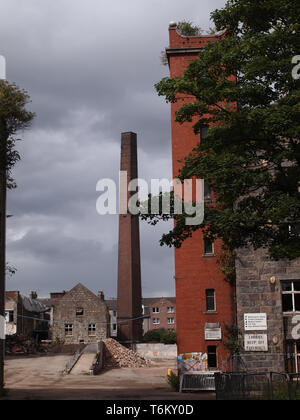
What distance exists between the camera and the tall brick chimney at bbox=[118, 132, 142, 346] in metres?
62.1

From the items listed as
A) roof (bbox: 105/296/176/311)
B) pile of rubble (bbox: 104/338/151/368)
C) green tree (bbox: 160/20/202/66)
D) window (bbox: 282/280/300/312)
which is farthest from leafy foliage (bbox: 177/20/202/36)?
roof (bbox: 105/296/176/311)

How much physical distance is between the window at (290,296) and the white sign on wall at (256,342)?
1891 millimetres

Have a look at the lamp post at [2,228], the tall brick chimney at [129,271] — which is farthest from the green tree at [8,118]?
the tall brick chimney at [129,271]

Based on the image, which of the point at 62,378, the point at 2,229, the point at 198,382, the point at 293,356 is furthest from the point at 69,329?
the point at 2,229

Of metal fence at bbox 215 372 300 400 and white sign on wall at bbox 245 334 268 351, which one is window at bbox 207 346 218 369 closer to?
white sign on wall at bbox 245 334 268 351

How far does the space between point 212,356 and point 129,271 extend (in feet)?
105

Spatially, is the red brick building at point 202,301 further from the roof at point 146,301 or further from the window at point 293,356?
the roof at point 146,301

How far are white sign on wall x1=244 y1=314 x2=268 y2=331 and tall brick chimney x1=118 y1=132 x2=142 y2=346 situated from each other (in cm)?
3487

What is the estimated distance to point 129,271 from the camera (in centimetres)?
6197

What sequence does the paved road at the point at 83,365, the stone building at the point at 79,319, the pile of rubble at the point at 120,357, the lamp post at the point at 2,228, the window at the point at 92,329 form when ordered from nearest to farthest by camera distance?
the lamp post at the point at 2,228 < the paved road at the point at 83,365 < the pile of rubble at the point at 120,357 < the stone building at the point at 79,319 < the window at the point at 92,329

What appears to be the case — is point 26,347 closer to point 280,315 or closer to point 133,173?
point 133,173

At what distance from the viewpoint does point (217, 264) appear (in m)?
31.3

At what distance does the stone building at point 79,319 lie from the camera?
65562mm
